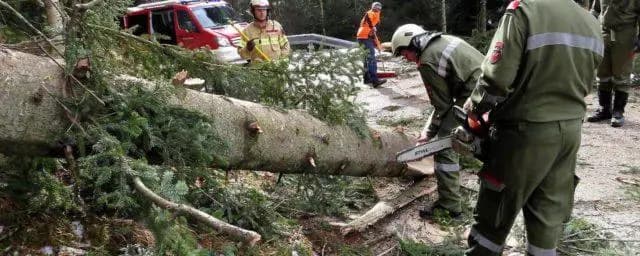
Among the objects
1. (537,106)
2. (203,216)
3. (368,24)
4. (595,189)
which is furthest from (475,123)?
(368,24)

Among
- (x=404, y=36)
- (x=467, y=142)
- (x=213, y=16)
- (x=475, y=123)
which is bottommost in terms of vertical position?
(x=467, y=142)

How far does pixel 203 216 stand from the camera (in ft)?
5.95

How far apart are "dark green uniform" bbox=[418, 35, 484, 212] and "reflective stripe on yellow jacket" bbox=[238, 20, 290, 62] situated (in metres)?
2.35

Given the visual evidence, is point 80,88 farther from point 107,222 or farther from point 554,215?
point 554,215

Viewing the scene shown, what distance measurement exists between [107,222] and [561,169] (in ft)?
7.54

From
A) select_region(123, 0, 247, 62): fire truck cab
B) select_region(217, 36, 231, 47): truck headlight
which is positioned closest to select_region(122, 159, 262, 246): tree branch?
select_region(123, 0, 247, 62): fire truck cab

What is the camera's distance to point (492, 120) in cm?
291

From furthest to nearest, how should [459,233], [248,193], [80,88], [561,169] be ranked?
[459,233] < [248,193] < [561,169] < [80,88]

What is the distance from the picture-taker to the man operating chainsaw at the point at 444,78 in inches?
160

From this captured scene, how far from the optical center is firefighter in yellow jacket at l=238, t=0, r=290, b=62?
19.9ft

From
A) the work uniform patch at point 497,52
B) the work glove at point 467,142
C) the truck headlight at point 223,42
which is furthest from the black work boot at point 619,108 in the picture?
the truck headlight at point 223,42

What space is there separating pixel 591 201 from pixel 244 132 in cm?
291

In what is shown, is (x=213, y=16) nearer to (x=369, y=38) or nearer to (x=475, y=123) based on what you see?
(x=369, y=38)

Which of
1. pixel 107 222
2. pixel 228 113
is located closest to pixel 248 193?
pixel 228 113
